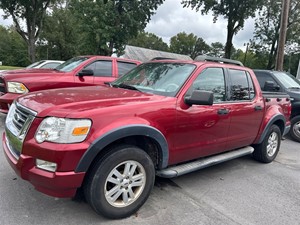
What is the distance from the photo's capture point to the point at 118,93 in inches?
135

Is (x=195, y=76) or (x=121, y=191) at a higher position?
(x=195, y=76)

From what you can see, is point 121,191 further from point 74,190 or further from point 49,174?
point 49,174

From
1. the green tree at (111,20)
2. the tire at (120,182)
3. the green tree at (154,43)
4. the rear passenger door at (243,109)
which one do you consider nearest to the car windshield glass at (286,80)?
the rear passenger door at (243,109)

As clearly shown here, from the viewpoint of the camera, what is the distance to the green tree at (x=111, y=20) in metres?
16.7

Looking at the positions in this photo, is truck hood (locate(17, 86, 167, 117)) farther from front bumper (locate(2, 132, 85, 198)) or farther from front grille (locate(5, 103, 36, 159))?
front bumper (locate(2, 132, 85, 198))

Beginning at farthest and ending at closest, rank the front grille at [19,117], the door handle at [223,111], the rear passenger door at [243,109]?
1. the rear passenger door at [243,109]
2. the door handle at [223,111]
3. the front grille at [19,117]

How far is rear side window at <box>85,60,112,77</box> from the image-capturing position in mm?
7062

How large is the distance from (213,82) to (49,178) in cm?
260

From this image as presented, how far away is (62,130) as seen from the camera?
2.55 metres

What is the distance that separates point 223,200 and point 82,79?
454cm

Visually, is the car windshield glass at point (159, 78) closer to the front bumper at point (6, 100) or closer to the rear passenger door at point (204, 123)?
the rear passenger door at point (204, 123)

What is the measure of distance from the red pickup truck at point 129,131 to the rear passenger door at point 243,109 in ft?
0.06

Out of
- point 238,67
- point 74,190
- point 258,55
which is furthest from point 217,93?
point 258,55

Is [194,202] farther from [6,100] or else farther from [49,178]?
[6,100]
